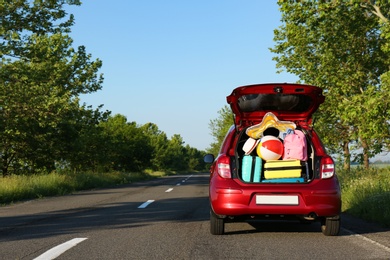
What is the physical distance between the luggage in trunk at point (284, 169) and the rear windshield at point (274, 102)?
0.98 metres

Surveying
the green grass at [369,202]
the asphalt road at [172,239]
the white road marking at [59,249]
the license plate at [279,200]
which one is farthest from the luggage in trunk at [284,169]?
the white road marking at [59,249]

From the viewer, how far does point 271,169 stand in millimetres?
A: 7148

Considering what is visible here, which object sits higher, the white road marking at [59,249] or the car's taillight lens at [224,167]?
the car's taillight lens at [224,167]

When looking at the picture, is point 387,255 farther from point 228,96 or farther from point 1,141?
point 1,141

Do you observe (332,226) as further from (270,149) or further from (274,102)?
(274,102)

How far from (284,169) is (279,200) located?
59 centimetres

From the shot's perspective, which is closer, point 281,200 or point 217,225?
point 281,200

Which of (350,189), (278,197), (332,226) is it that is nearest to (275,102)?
(278,197)

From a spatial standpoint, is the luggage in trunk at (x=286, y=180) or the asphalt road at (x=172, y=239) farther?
the luggage in trunk at (x=286, y=180)

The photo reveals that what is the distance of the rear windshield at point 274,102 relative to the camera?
743 cm

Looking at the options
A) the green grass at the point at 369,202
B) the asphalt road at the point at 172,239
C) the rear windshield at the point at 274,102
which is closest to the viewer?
the asphalt road at the point at 172,239

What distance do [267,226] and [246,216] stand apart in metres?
1.60

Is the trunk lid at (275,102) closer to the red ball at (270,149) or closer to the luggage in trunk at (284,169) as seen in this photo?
the red ball at (270,149)

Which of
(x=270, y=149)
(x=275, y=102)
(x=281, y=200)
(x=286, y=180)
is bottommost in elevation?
(x=281, y=200)
